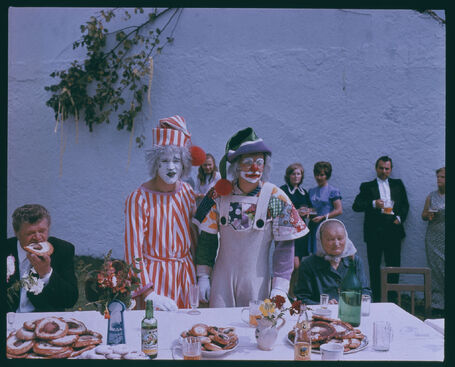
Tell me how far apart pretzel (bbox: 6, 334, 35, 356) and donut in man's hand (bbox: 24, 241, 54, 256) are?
1.59 ft

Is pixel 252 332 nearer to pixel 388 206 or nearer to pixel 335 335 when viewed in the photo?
pixel 335 335

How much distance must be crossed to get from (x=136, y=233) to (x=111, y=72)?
3.86 metres

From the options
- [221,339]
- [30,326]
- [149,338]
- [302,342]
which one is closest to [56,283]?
[30,326]

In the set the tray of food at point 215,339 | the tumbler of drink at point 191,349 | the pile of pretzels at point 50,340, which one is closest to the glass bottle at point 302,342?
the tray of food at point 215,339

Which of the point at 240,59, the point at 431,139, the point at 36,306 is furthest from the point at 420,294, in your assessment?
the point at 36,306

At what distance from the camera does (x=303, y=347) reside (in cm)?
188

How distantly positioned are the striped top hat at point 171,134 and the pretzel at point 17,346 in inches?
54.8

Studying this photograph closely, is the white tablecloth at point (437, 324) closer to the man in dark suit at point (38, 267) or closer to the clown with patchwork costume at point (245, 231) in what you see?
the clown with patchwork costume at point (245, 231)

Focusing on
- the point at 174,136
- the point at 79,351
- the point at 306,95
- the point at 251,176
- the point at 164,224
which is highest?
the point at 306,95

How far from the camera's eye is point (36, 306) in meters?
2.58

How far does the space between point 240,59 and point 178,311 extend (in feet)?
12.6

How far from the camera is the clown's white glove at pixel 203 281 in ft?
9.31

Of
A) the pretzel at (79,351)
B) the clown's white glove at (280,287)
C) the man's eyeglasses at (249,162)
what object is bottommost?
the pretzel at (79,351)

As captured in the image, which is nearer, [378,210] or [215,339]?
[215,339]
